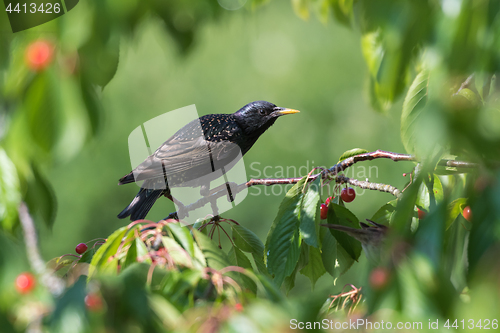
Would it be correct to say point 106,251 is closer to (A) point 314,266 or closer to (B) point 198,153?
(A) point 314,266

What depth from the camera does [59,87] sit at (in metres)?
0.50

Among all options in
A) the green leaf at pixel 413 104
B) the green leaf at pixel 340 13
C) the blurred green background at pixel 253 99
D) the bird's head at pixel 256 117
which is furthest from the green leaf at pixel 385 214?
the blurred green background at pixel 253 99

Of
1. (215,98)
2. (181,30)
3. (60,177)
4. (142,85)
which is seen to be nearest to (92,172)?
(60,177)

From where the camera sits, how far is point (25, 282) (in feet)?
2.03

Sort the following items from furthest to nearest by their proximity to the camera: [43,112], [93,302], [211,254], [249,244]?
[249,244], [211,254], [93,302], [43,112]

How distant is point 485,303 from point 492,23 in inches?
14.1

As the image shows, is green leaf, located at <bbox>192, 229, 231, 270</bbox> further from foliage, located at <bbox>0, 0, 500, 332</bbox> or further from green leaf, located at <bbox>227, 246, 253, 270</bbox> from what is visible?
green leaf, located at <bbox>227, 246, 253, 270</bbox>

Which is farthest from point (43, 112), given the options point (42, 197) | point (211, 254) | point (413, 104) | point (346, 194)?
point (346, 194)

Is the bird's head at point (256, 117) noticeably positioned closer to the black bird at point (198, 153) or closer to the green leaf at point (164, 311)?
the black bird at point (198, 153)

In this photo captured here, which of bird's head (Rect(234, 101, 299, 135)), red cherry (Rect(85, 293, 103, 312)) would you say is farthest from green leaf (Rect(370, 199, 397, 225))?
bird's head (Rect(234, 101, 299, 135))

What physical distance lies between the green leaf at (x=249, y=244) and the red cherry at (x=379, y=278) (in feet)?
3.25

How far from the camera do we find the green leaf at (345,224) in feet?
4.59

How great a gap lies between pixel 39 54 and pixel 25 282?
0.35 m

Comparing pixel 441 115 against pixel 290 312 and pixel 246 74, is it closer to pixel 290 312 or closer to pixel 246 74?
pixel 290 312
